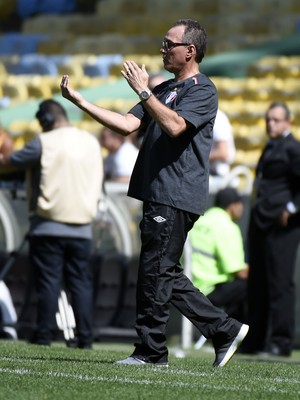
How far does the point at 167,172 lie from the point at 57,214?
305cm

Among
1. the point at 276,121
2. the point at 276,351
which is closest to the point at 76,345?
the point at 276,351

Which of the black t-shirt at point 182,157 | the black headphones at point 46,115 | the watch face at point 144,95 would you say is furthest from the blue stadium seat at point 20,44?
the watch face at point 144,95

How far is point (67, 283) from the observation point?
11.0 meters

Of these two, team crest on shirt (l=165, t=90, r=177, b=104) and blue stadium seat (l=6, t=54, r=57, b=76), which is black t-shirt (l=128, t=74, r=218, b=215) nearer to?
team crest on shirt (l=165, t=90, r=177, b=104)

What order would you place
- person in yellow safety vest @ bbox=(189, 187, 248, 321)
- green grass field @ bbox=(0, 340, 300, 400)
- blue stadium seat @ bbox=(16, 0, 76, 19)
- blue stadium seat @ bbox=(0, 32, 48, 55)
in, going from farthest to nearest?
blue stadium seat @ bbox=(16, 0, 76, 19), blue stadium seat @ bbox=(0, 32, 48, 55), person in yellow safety vest @ bbox=(189, 187, 248, 321), green grass field @ bbox=(0, 340, 300, 400)

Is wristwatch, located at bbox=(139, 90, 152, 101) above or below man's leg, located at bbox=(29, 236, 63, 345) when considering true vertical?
above

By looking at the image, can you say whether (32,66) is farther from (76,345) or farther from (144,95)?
(144,95)

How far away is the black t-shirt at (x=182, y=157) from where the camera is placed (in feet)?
25.7

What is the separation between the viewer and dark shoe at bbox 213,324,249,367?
8211 mm

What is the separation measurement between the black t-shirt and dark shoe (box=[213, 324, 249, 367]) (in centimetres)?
77

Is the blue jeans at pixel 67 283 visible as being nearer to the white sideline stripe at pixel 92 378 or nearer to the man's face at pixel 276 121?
the man's face at pixel 276 121

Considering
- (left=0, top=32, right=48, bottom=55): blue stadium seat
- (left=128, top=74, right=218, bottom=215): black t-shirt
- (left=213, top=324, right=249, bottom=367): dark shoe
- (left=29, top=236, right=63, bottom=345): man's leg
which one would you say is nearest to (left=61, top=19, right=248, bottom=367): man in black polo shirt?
(left=128, top=74, right=218, bottom=215): black t-shirt

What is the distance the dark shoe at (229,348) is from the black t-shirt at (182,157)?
0.77 m

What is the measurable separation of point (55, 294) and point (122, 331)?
1577 mm
